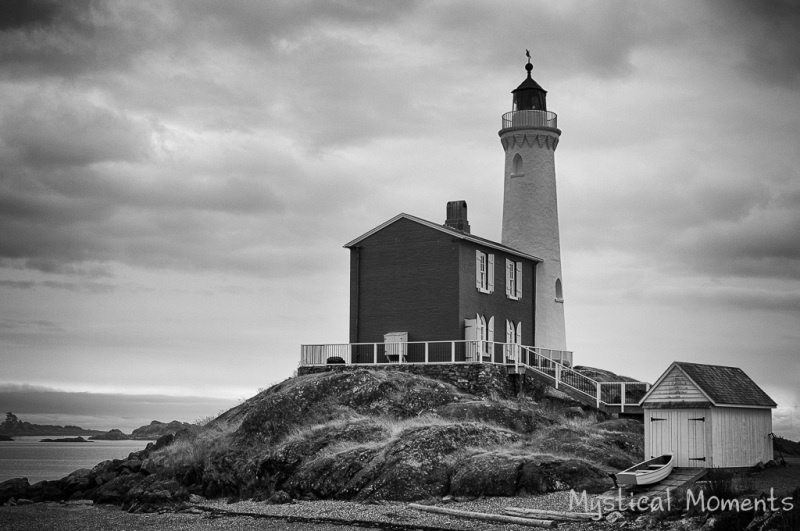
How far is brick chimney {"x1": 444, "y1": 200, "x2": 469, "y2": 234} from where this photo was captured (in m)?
42.4

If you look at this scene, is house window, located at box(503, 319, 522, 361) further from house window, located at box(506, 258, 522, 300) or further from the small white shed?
the small white shed

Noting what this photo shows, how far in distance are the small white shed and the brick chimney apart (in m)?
18.1

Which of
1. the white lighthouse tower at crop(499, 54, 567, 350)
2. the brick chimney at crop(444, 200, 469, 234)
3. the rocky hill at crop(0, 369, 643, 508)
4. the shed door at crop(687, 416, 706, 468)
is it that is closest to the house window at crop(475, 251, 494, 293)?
the brick chimney at crop(444, 200, 469, 234)

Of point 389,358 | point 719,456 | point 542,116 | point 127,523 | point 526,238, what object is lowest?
point 127,523

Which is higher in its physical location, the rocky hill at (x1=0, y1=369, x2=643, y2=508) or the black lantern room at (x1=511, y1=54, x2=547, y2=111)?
the black lantern room at (x1=511, y1=54, x2=547, y2=111)

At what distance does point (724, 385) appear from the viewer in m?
25.3

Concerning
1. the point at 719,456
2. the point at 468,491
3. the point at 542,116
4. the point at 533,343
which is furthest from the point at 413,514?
the point at 542,116

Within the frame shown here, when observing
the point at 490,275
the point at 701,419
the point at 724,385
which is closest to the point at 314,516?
the point at 701,419

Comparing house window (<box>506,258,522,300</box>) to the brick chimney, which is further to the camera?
the brick chimney

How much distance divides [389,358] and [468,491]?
1358 cm

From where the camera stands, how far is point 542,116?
4488cm

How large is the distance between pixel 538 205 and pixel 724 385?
2016 centimetres

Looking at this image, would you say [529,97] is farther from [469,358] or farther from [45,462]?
[45,462]

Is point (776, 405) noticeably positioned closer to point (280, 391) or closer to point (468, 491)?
point (468, 491)
